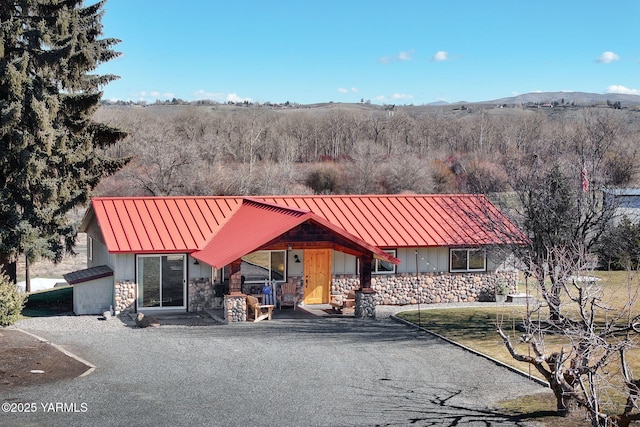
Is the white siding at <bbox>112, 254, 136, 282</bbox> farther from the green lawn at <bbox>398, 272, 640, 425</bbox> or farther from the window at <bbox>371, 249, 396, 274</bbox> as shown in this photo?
the green lawn at <bbox>398, 272, 640, 425</bbox>

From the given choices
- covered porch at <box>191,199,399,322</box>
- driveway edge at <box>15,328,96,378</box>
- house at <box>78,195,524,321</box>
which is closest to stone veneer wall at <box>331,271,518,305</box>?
house at <box>78,195,524,321</box>

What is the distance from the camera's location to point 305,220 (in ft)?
74.0

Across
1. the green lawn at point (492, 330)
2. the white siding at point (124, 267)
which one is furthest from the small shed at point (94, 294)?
the green lawn at point (492, 330)

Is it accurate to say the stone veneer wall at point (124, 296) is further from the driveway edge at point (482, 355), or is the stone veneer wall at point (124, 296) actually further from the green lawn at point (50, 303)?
the driveway edge at point (482, 355)

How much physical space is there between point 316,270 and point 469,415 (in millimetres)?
11962

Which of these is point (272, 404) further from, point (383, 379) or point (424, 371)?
point (424, 371)

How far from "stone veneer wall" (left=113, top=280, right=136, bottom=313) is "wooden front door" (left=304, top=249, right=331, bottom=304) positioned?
5470 mm

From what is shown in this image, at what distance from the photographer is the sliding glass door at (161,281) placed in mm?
23766

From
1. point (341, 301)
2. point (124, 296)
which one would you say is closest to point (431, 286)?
point (341, 301)

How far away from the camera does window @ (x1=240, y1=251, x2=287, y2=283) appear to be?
24375mm

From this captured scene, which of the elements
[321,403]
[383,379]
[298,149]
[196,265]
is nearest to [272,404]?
[321,403]

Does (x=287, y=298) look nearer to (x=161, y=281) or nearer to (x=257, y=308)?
(x=257, y=308)

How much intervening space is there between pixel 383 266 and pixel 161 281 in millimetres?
7346

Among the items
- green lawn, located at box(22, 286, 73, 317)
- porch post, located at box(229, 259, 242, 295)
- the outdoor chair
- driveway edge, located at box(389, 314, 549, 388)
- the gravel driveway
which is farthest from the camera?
green lawn, located at box(22, 286, 73, 317)
